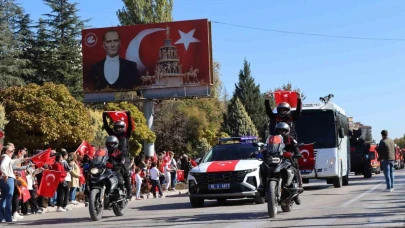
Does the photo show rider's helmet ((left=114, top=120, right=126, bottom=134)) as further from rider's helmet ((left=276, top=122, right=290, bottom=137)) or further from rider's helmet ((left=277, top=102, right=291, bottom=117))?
rider's helmet ((left=276, top=122, right=290, bottom=137))

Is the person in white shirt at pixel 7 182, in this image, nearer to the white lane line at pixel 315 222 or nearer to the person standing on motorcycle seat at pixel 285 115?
the person standing on motorcycle seat at pixel 285 115

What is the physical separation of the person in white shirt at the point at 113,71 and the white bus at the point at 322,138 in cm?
1572

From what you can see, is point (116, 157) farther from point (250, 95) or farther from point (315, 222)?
point (250, 95)

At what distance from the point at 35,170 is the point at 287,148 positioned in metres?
8.05

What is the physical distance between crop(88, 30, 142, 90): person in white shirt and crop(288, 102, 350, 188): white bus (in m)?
15.7

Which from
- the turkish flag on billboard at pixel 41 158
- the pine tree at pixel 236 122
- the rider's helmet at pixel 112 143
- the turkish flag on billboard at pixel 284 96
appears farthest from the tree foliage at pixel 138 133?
the rider's helmet at pixel 112 143

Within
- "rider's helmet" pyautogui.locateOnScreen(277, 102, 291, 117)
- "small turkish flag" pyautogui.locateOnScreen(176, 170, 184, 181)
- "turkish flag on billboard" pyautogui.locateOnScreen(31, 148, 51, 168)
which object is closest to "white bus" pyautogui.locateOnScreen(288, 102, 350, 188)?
"turkish flag on billboard" pyautogui.locateOnScreen(31, 148, 51, 168)

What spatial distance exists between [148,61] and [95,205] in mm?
24696

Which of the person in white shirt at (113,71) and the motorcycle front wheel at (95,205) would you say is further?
the person in white shirt at (113,71)

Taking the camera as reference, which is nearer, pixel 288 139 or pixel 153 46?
pixel 288 139

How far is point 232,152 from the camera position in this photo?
64.3 ft

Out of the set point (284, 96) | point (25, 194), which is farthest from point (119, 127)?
point (284, 96)

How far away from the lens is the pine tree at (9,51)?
5194cm

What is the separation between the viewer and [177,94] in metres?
38.9
